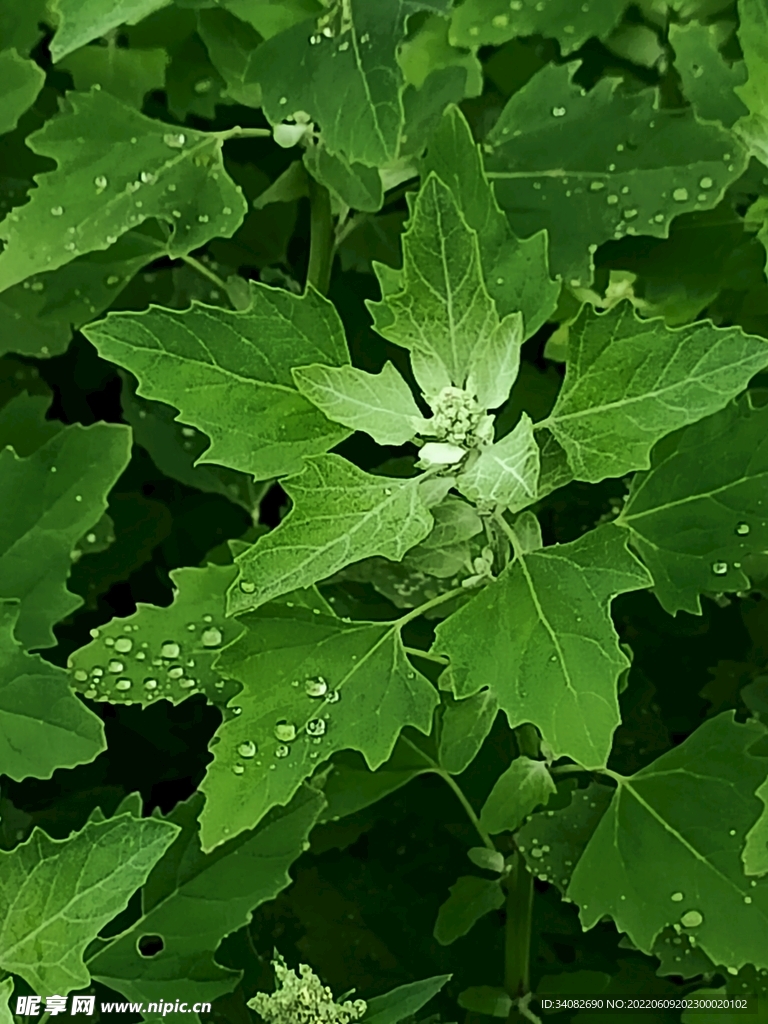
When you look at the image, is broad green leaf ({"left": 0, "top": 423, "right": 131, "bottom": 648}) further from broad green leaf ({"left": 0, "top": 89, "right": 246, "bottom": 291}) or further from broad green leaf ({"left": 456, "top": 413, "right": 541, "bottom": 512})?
broad green leaf ({"left": 456, "top": 413, "right": 541, "bottom": 512})

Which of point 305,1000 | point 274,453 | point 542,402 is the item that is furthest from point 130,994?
point 542,402

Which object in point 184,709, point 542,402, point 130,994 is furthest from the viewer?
point 184,709

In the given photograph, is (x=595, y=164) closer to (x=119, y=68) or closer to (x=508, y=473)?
(x=508, y=473)

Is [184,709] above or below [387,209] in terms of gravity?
below

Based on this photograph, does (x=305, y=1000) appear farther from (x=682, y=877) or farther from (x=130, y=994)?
(x=682, y=877)

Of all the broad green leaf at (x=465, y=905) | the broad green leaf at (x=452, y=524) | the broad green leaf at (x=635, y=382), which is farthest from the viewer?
the broad green leaf at (x=465, y=905)

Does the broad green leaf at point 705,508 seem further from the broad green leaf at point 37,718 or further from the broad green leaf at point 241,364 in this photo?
the broad green leaf at point 37,718

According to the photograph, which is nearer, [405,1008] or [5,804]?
[405,1008]

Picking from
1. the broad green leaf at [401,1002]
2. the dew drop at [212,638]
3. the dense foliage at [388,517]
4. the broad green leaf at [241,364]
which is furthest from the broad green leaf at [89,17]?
the broad green leaf at [401,1002]
